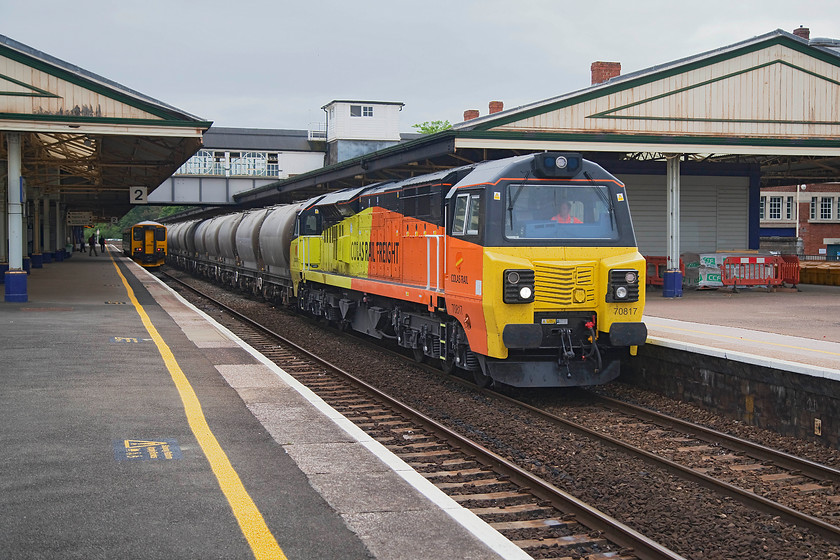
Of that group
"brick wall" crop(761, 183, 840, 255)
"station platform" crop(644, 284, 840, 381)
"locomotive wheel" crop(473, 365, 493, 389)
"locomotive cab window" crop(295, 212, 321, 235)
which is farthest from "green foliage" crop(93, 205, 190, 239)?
"locomotive wheel" crop(473, 365, 493, 389)

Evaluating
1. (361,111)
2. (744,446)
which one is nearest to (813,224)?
(361,111)

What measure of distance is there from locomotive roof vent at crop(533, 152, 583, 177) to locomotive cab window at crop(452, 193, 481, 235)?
0.94 metres

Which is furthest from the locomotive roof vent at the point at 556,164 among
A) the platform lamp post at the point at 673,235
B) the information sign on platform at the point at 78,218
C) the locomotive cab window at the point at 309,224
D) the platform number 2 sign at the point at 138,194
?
the information sign on platform at the point at 78,218

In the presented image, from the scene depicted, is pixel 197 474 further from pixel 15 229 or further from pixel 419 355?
pixel 15 229

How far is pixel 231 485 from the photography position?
251 inches

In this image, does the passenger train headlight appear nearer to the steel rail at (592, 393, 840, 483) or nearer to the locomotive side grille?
the locomotive side grille

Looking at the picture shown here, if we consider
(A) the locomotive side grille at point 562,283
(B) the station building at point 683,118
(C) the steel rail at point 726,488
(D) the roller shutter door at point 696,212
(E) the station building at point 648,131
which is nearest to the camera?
(C) the steel rail at point 726,488

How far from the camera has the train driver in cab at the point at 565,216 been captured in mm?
11422

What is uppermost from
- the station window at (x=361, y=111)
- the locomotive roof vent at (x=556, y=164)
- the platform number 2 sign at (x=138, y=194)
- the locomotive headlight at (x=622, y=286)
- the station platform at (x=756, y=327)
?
the station window at (x=361, y=111)

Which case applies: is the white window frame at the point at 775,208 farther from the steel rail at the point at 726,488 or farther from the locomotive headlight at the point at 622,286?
the steel rail at the point at 726,488

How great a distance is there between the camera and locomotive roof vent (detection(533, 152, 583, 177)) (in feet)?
37.3

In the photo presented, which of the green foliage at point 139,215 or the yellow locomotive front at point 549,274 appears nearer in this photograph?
the yellow locomotive front at point 549,274

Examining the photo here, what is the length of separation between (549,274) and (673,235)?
589 inches

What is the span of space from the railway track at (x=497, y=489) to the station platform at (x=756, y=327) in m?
4.16
